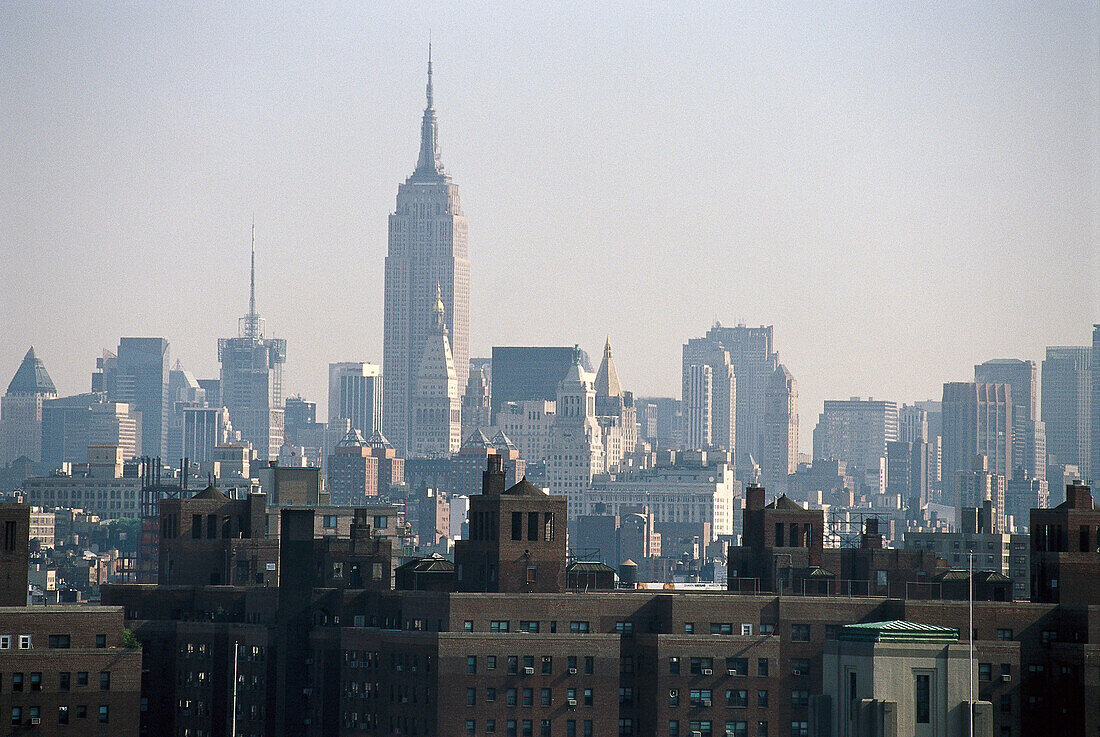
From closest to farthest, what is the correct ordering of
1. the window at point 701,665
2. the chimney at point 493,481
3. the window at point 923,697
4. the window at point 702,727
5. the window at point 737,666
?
the window at point 923,697
the window at point 702,727
the window at point 701,665
the window at point 737,666
the chimney at point 493,481

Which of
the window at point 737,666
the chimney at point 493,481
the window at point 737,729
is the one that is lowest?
the window at point 737,729

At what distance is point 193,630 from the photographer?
140m

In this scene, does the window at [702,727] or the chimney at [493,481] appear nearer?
the window at [702,727]

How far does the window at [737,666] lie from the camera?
124312 millimetres

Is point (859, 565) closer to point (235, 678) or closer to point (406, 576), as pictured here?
point (406, 576)

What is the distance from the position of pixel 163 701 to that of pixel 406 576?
14115 mm

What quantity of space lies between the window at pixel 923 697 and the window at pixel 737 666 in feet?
154

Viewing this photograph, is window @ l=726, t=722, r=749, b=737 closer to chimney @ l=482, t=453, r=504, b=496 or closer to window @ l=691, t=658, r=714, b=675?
window @ l=691, t=658, r=714, b=675

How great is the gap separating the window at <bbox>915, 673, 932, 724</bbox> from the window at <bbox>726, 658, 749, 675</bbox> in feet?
154

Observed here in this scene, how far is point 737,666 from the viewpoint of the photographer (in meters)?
124

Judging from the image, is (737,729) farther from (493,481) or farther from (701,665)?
(493,481)

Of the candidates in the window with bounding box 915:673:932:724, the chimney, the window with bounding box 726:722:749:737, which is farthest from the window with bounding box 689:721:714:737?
the window with bounding box 915:673:932:724

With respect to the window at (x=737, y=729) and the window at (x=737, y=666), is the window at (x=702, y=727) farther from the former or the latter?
the window at (x=737, y=666)

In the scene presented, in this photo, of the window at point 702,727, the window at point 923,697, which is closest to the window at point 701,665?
the window at point 702,727
